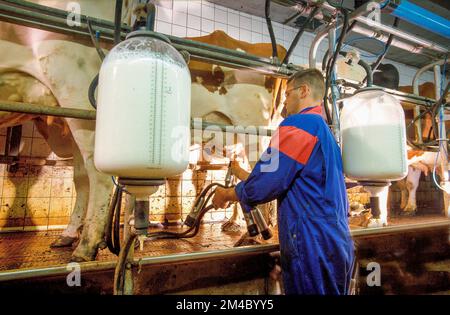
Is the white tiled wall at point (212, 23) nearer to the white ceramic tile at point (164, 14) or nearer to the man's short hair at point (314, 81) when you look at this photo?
the white ceramic tile at point (164, 14)

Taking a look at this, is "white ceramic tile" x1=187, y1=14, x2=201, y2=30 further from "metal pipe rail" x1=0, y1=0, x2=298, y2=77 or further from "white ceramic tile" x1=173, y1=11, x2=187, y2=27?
"metal pipe rail" x1=0, y1=0, x2=298, y2=77

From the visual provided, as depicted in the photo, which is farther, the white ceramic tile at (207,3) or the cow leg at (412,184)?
the cow leg at (412,184)

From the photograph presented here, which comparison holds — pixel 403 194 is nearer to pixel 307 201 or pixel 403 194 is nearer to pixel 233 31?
pixel 233 31

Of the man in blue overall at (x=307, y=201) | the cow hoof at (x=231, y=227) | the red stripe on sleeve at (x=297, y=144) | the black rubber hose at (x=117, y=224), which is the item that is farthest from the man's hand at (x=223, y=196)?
the cow hoof at (x=231, y=227)

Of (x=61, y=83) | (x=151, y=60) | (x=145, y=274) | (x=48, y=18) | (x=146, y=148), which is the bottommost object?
(x=145, y=274)

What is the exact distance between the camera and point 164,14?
4.05 meters

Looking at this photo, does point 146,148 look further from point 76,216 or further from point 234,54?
point 76,216

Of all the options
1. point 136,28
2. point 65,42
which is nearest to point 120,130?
point 136,28

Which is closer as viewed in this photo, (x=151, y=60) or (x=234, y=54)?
(x=151, y=60)

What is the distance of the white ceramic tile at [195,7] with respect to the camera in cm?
426

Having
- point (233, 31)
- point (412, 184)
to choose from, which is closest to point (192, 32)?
point (233, 31)

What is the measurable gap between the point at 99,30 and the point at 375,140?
1.70m

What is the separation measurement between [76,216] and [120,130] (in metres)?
1.85
